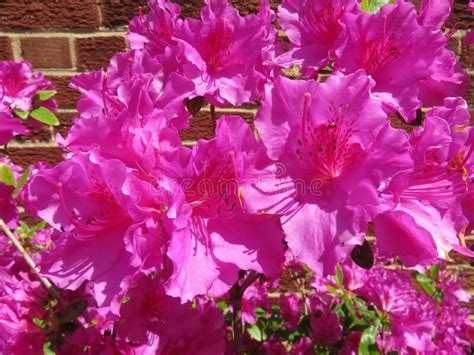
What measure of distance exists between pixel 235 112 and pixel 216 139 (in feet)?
3.23

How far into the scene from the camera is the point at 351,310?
3.41ft

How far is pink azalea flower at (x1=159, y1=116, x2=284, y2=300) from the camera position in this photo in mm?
483

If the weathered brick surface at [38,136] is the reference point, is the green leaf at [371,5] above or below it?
above

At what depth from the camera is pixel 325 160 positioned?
0.51 metres

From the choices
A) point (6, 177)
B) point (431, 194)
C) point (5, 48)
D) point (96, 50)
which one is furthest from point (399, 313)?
point (5, 48)

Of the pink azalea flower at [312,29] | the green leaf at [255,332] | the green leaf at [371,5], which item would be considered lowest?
the green leaf at [255,332]

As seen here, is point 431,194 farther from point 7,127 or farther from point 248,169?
point 7,127

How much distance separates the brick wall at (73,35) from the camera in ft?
4.63

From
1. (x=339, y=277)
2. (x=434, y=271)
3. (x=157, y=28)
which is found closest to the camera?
(x=157, y=28)

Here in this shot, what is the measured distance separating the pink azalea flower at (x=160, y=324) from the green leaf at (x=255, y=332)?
485 mm

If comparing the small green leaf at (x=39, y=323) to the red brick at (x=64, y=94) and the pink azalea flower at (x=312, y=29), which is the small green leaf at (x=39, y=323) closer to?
the pink azalea flower at (x=312, y=29)

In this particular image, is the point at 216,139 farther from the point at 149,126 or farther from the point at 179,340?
the point at 179,340

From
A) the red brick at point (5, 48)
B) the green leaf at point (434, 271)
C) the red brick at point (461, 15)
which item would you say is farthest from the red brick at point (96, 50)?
the green leaf at point (434, 271)

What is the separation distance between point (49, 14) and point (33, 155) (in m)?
0.46
